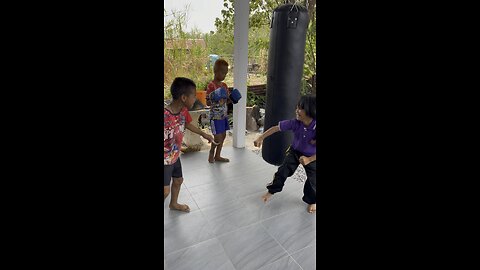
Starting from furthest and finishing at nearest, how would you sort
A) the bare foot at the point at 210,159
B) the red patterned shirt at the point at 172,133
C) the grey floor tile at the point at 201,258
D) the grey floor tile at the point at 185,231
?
the bare foot at the point at 210,159, the red patterned shirt at the point at 172,133, the grey floor tile at the point at 185,231, the grey floor tile at the point at 201,258

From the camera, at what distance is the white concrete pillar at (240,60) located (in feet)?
13.7

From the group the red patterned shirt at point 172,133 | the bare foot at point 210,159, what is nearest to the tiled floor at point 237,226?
the bare foot at point 210,159

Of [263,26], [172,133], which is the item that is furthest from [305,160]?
[263,26]

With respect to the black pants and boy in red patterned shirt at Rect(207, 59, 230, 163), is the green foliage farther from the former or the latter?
the black pants

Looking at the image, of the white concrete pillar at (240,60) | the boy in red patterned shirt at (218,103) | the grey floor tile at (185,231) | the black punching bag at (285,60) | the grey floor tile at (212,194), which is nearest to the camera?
the grey floor tile at (185,231)

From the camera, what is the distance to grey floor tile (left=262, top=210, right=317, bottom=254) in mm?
2371

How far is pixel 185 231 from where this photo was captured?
98.3 inches

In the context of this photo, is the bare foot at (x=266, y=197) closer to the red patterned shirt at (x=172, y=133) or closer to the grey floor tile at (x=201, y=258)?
the grey floor tile at (x=201, y=258)

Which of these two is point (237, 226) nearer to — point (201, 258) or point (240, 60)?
point (201, 258)

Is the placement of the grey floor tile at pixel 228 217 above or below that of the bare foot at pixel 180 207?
below

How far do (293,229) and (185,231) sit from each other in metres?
0.84
